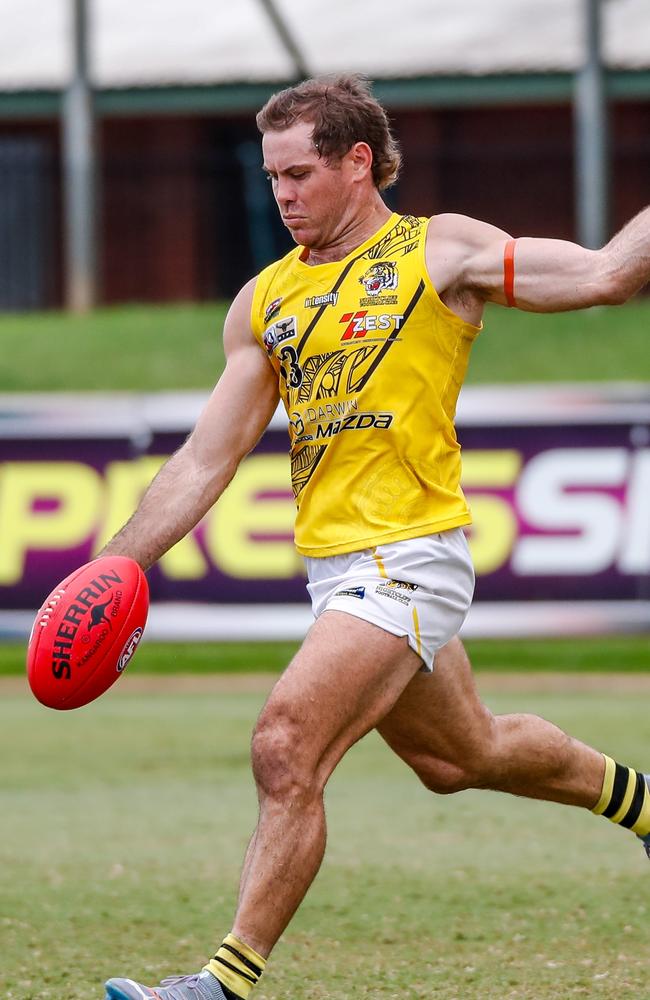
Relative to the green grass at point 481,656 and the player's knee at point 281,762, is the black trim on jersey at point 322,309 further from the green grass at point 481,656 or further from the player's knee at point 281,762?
the green grass at point 481,656

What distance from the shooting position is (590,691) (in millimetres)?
12977

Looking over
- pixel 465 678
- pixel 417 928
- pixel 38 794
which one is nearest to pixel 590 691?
pixel 38 794

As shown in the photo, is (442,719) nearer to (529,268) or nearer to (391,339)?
(391,339)

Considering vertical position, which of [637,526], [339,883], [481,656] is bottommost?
[339,883]

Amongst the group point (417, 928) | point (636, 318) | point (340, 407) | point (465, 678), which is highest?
point (636, 318)

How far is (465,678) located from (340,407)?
0.91 metres

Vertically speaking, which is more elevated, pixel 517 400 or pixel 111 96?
pixel 111 96

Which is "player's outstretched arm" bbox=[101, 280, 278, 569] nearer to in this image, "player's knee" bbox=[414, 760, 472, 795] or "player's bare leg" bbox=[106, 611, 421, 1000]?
"player's bare leg" bbox=[106, 611, 421, 1000]

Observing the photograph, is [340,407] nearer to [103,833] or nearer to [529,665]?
[103,833]

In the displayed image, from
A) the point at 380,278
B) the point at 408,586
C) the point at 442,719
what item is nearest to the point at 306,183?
the point at 380,278

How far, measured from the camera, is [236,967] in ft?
14.4

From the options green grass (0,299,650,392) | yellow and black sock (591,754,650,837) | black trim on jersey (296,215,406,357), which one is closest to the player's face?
black trim on jersey (296,215,406,357)

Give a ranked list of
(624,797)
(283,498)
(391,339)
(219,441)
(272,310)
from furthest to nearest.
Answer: (283,498)
(624,797)
(219,441)
(272,310)
(391,339)

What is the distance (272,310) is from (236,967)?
6.24ft
